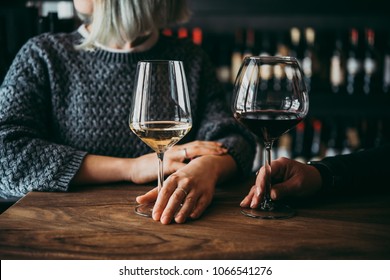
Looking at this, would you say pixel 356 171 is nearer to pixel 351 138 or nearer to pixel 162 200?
pixel 162 200

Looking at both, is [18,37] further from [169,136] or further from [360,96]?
[360,96]

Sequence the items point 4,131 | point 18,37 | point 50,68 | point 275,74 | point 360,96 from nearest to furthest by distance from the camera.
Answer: point 275,74 < point 4,131 < point 50,68 < point 18,37 < point 360,96

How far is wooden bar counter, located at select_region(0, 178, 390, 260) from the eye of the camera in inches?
25.5

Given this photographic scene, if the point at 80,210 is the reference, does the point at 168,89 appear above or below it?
above

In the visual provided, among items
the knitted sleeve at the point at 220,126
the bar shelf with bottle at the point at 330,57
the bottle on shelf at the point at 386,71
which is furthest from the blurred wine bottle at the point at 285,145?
the knitted sleeve at the point at 220,126

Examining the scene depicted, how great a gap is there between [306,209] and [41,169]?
→ 20.5 inches

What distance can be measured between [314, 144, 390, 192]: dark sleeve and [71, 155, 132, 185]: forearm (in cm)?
38

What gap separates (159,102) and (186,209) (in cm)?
17

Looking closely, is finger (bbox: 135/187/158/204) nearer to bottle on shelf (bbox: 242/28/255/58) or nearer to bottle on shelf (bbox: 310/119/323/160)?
bottle on shelf (bbox: 242/28/255/58)

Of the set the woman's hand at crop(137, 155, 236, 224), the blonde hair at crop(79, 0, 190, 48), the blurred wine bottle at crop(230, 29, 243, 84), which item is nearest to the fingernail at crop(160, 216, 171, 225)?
the woman's hand at crop(137, 155, 236, 224)

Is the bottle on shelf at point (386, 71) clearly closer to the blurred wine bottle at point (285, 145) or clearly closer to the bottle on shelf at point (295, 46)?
the bottle on shelf at point (295, 46)
